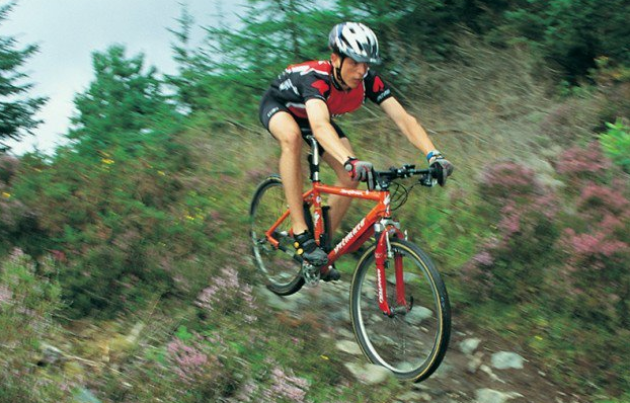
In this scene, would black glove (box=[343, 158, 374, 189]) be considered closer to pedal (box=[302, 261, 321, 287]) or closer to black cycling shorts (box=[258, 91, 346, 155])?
black cycling shorts (box=[258, 91, 346, 155])

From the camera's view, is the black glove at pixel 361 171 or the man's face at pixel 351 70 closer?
the black glove at pixel 361 171

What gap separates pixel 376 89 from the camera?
5.86 m

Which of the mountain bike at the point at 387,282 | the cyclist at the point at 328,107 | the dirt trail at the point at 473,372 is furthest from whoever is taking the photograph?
the cyclist at the point at 328,107

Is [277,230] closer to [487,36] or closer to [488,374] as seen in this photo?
[488,374]

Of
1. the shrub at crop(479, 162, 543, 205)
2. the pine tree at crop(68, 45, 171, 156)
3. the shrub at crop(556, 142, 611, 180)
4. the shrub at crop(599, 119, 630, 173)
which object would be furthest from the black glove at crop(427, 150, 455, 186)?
the pine tree at crop(68, 45, 171, 156)

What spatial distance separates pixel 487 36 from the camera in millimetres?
11719

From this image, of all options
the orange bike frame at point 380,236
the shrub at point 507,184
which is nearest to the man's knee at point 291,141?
the orange bike frame at point 380,236

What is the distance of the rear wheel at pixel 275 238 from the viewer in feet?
21.9

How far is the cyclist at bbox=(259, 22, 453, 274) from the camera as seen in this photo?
527 centimetres

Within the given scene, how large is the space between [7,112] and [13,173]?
6.03 meters

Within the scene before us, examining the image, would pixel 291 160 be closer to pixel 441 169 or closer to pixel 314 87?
pixel 314 87

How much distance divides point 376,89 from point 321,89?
56cm

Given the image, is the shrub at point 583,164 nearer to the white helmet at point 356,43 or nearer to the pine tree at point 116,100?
the white helmet at point 356,43

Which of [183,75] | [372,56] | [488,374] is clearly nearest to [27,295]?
[372,56]
